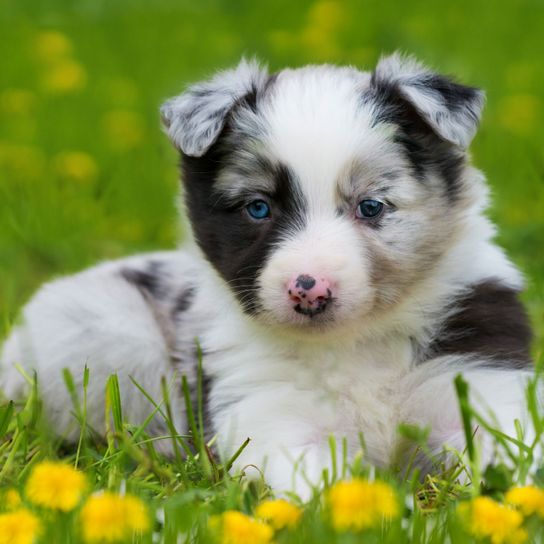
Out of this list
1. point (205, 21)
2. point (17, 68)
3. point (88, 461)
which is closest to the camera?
point (88, 461)

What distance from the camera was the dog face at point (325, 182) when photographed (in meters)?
4.23

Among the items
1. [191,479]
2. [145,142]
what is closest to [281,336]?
[191,479]

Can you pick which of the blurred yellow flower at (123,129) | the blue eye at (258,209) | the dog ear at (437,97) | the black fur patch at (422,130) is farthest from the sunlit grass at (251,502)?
the blurred yellow flower at (123,129)

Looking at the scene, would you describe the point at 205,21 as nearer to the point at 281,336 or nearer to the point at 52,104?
the point at 52,104

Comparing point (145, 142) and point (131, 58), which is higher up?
point (131, 58)

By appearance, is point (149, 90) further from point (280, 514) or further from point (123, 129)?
point (280, 514)

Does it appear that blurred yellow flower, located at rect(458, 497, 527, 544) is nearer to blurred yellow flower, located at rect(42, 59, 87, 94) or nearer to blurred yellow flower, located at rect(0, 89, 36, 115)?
blurred yellow flower, located at rect(0, 89, 36, 115)

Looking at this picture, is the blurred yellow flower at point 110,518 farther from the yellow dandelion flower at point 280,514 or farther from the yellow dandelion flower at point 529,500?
the yellow dandelion flower at point 529,500

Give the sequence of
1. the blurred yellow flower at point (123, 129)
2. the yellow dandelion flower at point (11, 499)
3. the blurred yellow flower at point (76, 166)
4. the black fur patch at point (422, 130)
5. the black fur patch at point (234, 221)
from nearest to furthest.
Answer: the yellow dandelion flower at point (11, 499) < the black fur patch at point (234, 221) < the black fur patch at point (422, 130) < the blurred yellow flower at point (76, 166) < the blurred yellow flower at point (123, 129)

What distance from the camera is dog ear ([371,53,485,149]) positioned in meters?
4.59

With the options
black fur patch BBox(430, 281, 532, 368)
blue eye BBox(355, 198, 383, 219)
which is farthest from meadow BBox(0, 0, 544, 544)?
blue eye BBox(355, 198, 383, 219)

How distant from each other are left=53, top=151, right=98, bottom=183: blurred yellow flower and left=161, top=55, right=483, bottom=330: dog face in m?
4.14

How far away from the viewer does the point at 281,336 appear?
4688 millimetres

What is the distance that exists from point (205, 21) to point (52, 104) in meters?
3.06
